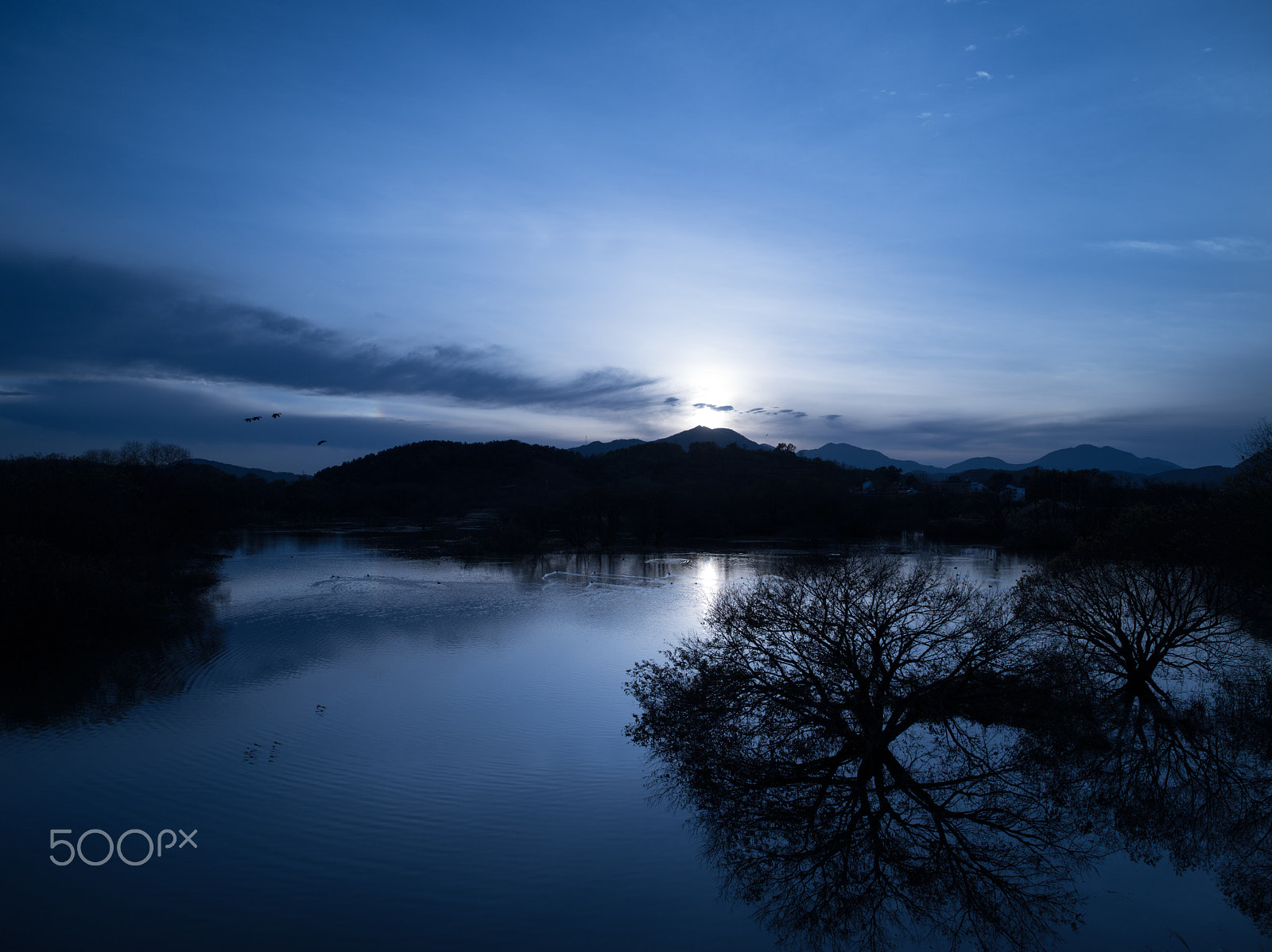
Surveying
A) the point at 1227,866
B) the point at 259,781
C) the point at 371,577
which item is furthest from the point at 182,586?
the point at 1227,866

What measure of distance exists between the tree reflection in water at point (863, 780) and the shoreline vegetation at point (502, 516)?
359 inches

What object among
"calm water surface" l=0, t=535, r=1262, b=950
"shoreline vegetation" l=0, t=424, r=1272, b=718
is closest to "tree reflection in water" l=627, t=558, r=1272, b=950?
"calm water surface" l=0, t=535, r=1262, b=950

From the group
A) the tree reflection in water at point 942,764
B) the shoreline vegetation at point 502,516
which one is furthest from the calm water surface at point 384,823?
the shoreline vegetation at point 502,516

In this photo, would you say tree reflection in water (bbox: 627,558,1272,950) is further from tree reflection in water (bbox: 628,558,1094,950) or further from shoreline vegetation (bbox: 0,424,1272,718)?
shoreline vegetation (bbox: 0,424,1272,718)

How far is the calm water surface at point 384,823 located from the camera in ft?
26.3

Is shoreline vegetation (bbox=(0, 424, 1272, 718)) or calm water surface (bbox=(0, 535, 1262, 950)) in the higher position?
shoreline vegetation (bbox=(0, 424, 1272, 718))

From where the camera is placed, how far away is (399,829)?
10.2 meters

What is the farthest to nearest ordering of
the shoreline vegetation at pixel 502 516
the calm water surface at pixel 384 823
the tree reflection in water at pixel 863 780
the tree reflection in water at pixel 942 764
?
the shoreline vegetation at pixel 502 516 → the tree reflection in water at pixel 942 764 → the tree reflection in water at pixel 863 780 → the calm water surface at pixel 384 823

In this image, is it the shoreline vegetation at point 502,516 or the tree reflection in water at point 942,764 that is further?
the shoreline vegetation at point 502,516

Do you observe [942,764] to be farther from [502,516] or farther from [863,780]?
[502,516]

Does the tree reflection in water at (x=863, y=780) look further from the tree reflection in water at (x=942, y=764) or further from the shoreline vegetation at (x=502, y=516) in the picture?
the shoreline vegetation at (x=502, y=516)

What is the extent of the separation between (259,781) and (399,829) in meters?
3.44

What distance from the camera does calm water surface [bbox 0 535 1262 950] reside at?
8016 millimetres

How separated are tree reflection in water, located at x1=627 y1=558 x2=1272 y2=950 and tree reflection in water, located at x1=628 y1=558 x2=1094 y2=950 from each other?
4 centimetres
